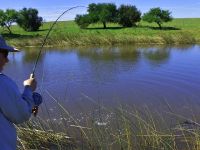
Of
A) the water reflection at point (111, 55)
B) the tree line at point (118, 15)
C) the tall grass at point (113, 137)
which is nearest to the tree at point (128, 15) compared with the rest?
the tree line at point (118, 15)

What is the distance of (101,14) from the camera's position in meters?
49.0

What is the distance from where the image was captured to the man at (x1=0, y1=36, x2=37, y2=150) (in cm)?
282

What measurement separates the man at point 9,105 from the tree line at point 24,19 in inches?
1821

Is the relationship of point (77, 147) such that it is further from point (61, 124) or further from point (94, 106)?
point (94, 106)

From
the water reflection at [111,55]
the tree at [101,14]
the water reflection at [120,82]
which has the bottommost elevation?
the water reflection at [111,55]

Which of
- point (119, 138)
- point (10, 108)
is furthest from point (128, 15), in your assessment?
point (10, 108)

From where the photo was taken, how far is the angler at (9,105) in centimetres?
282

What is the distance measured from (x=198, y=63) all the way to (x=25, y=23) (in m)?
32.1

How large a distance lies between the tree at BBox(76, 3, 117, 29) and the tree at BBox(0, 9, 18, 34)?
25.1 ft

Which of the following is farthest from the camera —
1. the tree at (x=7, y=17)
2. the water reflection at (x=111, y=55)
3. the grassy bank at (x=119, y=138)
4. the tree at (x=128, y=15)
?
the tree at (x=128, y=15)

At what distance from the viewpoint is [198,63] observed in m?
21.5

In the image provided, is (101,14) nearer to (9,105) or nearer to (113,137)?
(113,137)

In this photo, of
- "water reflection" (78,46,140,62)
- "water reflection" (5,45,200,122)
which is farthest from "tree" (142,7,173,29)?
"water reflection" (5,45,200,122)

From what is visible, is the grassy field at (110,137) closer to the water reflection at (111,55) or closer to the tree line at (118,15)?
the water reflection at (111,55)
